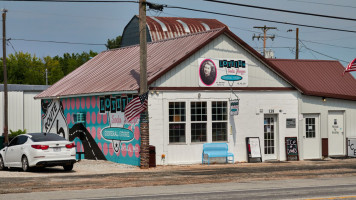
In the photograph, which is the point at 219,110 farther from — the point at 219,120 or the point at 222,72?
the point at 222,72

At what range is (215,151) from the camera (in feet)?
94.5

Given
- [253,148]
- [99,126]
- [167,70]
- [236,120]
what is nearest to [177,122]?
[167,70]

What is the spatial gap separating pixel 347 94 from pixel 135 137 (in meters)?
12.7

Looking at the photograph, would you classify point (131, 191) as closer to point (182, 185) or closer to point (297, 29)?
point (182, 185)

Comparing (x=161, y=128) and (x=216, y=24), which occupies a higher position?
(x=216, y=24)

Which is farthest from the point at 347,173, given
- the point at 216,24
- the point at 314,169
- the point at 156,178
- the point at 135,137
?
the point at 216,24

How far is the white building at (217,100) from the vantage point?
2781cm

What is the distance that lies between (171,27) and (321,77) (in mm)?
17030

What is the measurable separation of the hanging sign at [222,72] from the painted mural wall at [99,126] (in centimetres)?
340

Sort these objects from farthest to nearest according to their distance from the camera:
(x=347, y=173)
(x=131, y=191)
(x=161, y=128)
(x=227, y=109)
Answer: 1. (x=227, y=109)
2. (x=161, y=128)
3. (x=347, y=173)
4. (x=131, y=191)

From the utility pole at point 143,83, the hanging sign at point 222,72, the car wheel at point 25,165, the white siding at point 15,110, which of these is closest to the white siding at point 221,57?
the hanging sign at point 222,72

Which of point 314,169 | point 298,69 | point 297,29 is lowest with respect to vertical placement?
point 314,169

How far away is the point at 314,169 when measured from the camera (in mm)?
24906

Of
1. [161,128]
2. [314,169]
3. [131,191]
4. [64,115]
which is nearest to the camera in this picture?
[131,191]
